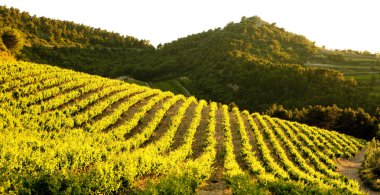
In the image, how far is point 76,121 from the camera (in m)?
33.6

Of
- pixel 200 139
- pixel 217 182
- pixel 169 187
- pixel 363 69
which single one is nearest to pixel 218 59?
pixel 363 69

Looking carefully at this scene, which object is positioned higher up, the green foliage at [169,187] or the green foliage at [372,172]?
the green foliage at [169,187]

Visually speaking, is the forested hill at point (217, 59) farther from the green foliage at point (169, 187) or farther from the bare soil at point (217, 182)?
the green foliage at point (169, 187)

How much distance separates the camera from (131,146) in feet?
93.4

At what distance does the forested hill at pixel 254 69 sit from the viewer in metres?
95.0

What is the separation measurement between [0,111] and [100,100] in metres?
14.2

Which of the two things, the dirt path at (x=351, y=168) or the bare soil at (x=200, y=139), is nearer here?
the bare soil at (x=200, y=139)

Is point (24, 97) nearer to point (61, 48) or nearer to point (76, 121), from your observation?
point (76, 121)

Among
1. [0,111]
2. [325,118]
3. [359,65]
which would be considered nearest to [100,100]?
[0,111]

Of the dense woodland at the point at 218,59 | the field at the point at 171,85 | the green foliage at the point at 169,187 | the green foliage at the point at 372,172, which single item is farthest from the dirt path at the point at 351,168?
the field at the point at 171,85

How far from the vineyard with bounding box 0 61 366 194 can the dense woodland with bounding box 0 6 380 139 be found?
36670 mm

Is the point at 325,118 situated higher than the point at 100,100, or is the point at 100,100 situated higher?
the point at 100,100

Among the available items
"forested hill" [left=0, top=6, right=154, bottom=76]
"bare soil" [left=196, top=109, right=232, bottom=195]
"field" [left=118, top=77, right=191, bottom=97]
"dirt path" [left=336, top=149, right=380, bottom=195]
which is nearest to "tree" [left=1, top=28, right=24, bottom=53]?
"forested hill" [left=0, top=6, right=154, bottom=76]

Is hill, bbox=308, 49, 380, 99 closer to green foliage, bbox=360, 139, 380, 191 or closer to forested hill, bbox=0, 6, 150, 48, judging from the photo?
green foliage, bbox=360, 139, 380, 191
